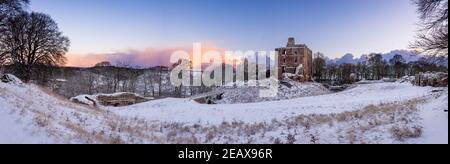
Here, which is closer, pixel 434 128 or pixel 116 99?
pixel 434 128

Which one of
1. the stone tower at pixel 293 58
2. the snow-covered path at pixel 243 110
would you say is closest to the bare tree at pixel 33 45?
the snow-covered path at pixel 243 110

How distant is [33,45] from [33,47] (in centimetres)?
25

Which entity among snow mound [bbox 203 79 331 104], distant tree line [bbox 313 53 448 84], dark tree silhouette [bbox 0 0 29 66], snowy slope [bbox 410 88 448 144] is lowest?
snow mound [bbox 203 79 331 104]

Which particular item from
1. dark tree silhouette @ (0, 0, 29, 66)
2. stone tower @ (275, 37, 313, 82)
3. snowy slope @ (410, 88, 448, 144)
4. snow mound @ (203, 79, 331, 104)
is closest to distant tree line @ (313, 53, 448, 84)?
stone tower @ (275, 37, 313, 82)

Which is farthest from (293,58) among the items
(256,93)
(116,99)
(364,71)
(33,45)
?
(33,45)

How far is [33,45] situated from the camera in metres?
42.0

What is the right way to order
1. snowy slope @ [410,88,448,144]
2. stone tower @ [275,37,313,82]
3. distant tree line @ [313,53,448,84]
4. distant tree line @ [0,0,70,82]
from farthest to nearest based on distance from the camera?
distant tree line @ [313,53,448,84] → stone tower @ [275,37,313,82] → distant tree line @ [0,0,70,82] → snowy slope @ [410,88,448,144]

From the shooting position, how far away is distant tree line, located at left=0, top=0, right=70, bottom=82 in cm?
3812

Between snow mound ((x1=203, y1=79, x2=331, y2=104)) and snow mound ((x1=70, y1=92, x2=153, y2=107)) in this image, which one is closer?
snow mound ((x1=70, y1=92, x2=153, y2=107))

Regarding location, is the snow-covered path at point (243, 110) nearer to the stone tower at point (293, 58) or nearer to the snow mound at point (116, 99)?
the snow mound at point (116, 99)

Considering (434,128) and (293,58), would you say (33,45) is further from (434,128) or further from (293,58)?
(293,58)

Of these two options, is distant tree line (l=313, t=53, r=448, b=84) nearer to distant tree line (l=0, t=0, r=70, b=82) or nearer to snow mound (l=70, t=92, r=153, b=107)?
snow mound (l=70, t=92, r=153, b=107)
